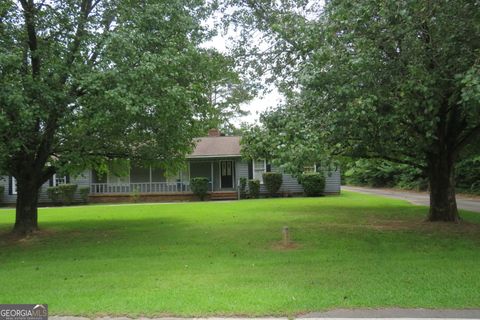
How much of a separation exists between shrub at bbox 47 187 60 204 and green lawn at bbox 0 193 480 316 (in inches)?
534

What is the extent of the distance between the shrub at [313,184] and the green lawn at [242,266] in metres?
12.1

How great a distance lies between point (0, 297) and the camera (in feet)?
22.1

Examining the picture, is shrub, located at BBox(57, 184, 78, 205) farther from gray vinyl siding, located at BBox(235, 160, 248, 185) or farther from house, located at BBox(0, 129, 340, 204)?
gray vinyl siding, located at BBox(235, 160, 248, 185)

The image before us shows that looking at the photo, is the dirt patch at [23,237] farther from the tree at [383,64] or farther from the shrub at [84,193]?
the shrub at [84,193]

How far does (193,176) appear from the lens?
31.0m

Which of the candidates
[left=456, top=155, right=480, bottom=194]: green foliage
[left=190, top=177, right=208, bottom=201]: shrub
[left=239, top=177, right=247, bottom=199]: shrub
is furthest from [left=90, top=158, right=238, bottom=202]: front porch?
[left=456, top=155, right=480, bottom=194]: green foliage

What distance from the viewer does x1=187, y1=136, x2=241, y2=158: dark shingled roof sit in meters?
28.9

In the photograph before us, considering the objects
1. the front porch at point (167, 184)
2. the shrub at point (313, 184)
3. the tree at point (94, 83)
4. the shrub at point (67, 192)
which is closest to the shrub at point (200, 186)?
the front porch at point (167, 184)

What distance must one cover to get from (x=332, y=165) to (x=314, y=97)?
1.62m

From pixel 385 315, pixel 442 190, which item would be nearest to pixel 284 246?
pixel 385 315

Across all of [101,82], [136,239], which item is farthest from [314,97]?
[136,239]

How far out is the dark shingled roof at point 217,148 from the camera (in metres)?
28.9

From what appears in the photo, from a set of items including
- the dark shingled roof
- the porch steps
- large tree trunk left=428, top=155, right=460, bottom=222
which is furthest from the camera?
the dark shingled roof

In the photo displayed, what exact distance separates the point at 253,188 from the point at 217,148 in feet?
13.1
